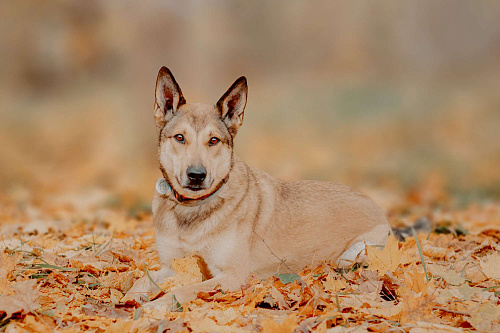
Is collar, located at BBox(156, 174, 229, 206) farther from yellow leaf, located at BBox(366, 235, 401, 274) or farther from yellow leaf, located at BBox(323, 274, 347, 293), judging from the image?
yellow leaf, located at BBox(366, 235, 401, 274)

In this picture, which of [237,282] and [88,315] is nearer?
[88,315]

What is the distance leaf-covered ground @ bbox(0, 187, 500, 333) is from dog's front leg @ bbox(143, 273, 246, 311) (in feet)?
0.26

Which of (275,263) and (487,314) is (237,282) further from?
(487,314)

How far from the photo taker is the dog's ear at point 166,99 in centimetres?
410

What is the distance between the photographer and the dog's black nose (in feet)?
12.2

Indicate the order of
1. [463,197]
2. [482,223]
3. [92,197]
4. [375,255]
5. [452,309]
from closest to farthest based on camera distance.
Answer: [452,309] → [375,255] → [482,223] → [92,197] → [463,197]

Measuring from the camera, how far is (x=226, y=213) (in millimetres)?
4023

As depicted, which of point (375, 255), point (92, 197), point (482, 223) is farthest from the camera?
point (92, 197)

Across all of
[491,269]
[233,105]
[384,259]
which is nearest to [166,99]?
[233,105]

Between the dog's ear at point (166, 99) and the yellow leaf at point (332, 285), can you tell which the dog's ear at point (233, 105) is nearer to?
the dog's ear at point (166, 99)

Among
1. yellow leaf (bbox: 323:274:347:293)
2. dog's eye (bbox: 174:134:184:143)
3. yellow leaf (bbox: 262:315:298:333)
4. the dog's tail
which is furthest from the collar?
the dog's tail

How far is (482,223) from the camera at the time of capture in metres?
6.93

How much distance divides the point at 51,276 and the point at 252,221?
181 centimetres

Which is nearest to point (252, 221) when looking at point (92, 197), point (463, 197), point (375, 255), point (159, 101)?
point (375, 255)
